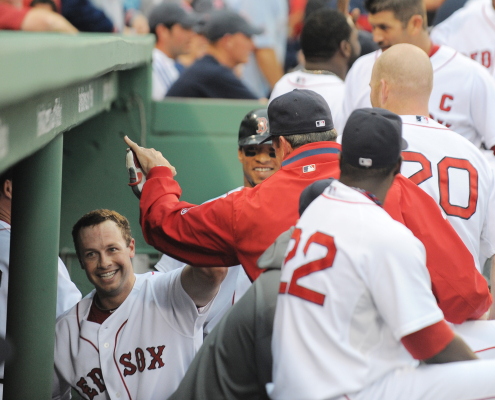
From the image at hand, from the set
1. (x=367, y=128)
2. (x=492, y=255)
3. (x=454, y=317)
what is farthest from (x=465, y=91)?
(x=367, y=128)

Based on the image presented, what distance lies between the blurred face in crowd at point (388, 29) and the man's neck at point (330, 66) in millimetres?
604

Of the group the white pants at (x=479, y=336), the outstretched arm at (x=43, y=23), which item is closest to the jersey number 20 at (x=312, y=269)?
the white pants at (x=479, y=336)

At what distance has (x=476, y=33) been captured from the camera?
477cm

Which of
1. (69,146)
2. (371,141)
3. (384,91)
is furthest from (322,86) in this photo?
(371,141)

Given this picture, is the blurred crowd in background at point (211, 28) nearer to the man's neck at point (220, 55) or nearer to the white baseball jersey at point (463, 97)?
the man's neck at point (220, 55)

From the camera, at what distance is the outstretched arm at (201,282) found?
9.12 ft

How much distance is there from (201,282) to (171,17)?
4.83 meters

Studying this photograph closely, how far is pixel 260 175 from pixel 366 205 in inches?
66.9

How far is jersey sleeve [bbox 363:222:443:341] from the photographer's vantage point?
5.59 ft

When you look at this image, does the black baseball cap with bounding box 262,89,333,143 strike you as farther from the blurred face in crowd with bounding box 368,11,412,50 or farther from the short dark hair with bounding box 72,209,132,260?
the blurred face in crowd with bounding box 368,11,412,50

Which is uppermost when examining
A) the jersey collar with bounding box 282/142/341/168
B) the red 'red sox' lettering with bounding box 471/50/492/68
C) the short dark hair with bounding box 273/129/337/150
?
the red 'red sox' lettering with bounding box 471/50/492/68

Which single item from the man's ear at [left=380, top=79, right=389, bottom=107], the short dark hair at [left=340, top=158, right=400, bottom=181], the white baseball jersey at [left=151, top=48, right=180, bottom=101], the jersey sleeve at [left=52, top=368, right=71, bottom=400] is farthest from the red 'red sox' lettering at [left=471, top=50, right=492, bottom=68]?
the jersey sleeve at [left=52, top=368, right=71, bottom=400]

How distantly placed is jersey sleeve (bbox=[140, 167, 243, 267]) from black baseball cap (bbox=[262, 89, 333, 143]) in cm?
30

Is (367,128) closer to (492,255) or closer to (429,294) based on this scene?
(429,294)
